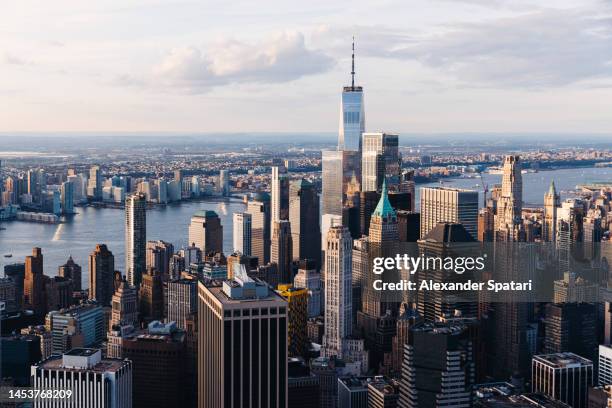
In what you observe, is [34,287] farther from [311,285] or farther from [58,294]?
[311,285]

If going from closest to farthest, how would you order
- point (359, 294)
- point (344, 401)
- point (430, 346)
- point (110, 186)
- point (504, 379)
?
point (430, 346)
point (344, 401)
point (504, 379)
point (359, 294)
point (110, 186)

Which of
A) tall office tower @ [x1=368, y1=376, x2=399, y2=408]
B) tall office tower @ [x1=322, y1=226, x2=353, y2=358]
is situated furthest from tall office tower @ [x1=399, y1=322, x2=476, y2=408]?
tall office tower @ [x1=322, y1=226, x2=353, y2=358]

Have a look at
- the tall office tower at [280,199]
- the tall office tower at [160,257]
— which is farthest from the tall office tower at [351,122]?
the tall office tower at [160,257]

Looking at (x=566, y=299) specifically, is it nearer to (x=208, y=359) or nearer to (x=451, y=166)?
(x=208, y=359)

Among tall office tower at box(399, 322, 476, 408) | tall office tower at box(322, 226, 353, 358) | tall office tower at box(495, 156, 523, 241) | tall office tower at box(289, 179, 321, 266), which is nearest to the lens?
tall office tower at box(399, 322, 476, 408)

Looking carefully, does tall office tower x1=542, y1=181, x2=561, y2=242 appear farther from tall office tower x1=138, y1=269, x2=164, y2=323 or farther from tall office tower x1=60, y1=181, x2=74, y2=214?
tall office tower x1=60, y1=181, x2=74, y2=214

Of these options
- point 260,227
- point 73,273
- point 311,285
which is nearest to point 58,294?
point 73,273

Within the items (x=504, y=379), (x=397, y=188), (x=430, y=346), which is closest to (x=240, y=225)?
(x=397, y=188)
